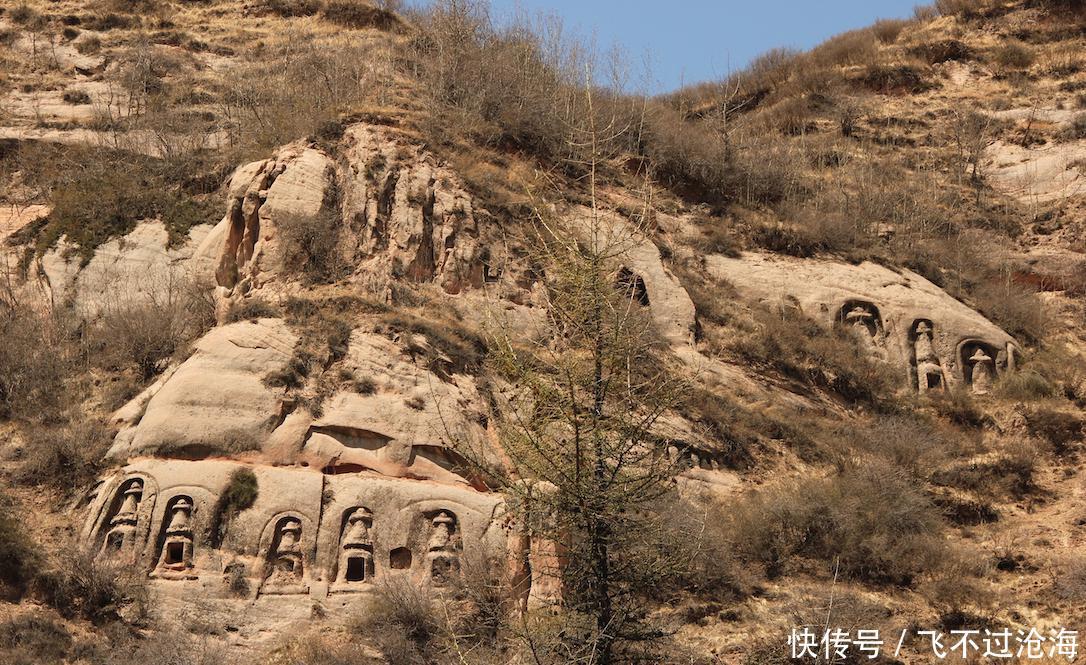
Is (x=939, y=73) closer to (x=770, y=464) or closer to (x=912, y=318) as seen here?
(x=912, y=318)

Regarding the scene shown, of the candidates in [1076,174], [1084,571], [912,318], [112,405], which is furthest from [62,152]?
[1076,174]

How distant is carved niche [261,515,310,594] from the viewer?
18.2 m

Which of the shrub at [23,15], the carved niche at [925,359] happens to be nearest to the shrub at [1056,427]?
the carved niche at [925,359]

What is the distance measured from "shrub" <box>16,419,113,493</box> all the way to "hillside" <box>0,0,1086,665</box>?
0.18ft

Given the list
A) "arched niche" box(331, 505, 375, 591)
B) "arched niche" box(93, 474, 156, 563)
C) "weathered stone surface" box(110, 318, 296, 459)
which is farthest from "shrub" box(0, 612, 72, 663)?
"arched niche" box(331, 505, 375, 591)

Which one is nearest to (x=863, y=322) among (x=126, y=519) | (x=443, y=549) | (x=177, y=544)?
(x=443, y=549)

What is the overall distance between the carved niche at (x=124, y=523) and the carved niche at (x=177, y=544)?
0.46 metres

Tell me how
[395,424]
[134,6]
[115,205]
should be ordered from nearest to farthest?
[395,424] → [115,205] → [134,6]

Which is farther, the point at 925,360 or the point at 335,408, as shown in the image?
the point at 925,360

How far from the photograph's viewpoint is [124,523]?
61.7 ft

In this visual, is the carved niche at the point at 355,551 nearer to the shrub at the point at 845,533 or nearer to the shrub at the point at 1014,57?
the shrub at the point at 845,533

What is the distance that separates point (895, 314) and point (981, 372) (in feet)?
7.33

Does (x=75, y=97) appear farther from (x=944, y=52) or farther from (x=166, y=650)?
(x=944, y=52)

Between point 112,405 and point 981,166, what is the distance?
87.5 feet
